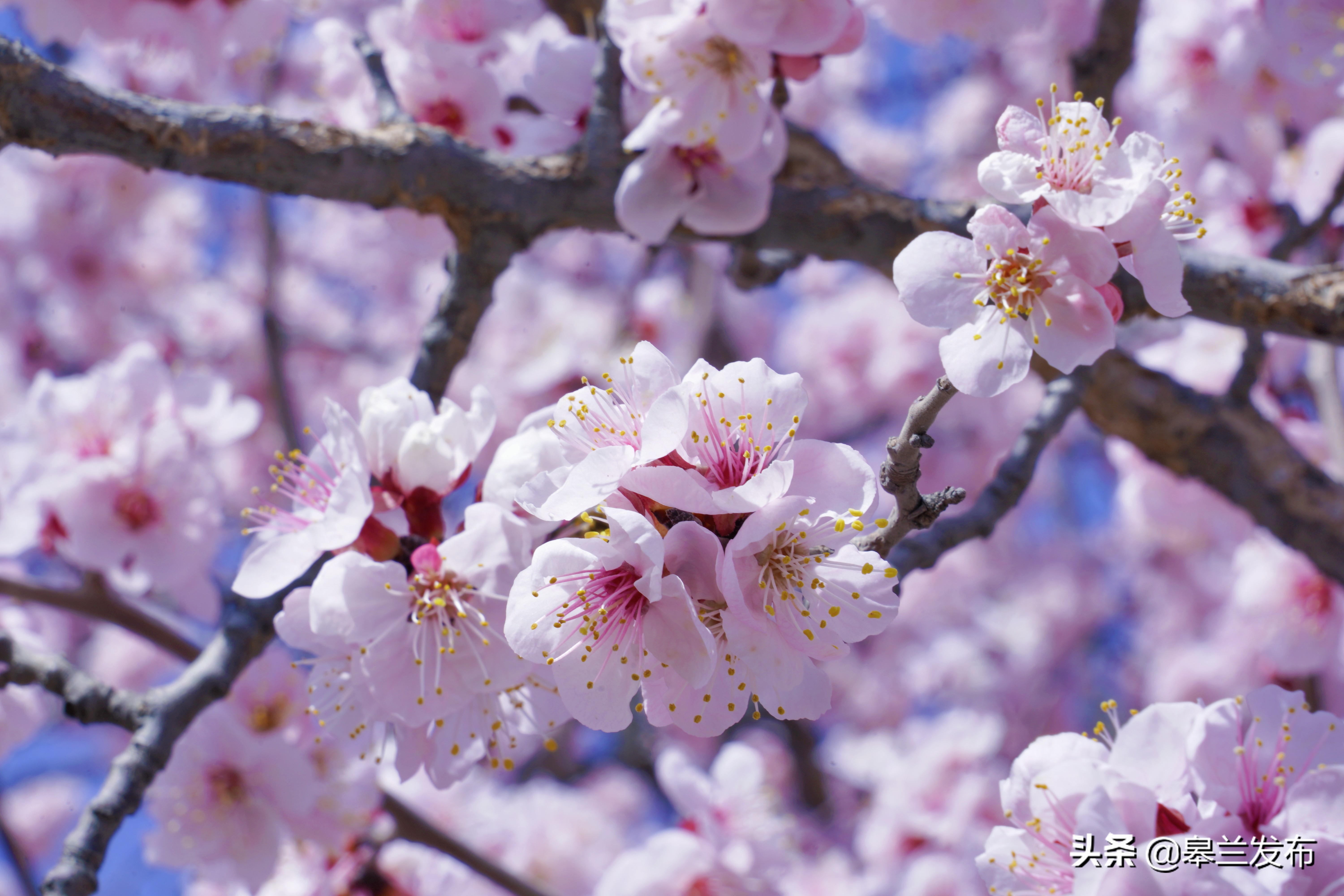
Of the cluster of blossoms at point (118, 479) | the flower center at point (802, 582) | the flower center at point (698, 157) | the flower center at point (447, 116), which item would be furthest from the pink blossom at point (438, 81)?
the flower center at point (802, 582)

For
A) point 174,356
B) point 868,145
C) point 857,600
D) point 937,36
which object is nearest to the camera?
point 857,600

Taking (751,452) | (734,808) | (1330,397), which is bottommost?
(734,808)

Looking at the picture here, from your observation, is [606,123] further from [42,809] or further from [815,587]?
[42,809]

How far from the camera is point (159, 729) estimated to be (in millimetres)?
1380

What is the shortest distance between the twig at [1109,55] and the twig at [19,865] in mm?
3352

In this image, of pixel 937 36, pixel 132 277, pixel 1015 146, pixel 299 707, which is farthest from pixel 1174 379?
pixel 132 277

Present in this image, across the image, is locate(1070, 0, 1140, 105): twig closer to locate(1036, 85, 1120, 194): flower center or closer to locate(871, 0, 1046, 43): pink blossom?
locate(871, 0, 1046, 43): pink blossom

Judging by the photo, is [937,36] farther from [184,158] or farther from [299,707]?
[299,707]

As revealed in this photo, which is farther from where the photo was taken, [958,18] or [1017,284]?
[958,18]

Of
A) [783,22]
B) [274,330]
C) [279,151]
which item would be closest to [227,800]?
[279,151]

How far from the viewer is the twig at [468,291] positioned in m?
1.70

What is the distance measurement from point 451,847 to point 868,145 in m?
6.64

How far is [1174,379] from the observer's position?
2.32 meters

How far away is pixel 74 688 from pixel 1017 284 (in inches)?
58.4
